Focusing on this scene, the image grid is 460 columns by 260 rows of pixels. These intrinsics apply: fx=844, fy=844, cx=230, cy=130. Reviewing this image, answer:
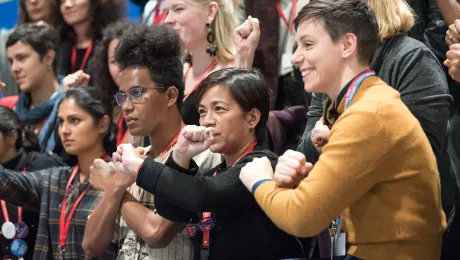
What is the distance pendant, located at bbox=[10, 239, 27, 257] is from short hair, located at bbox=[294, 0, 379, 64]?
2420 mm

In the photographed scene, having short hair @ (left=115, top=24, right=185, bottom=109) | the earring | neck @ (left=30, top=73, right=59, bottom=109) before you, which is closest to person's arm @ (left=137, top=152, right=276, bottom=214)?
short hair @ (left=115, top=24, right=185, bottom=109)

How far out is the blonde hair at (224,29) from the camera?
14.2ft

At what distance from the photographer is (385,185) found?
Answer: 250 cm

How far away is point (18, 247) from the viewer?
4.48 metres

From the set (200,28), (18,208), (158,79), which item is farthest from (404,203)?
(18,208)

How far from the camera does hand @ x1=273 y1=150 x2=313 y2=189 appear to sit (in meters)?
2.55

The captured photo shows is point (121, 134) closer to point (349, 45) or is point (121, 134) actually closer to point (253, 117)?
point (253, 117)

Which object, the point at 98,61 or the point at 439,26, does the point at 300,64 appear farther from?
the point at 98,61

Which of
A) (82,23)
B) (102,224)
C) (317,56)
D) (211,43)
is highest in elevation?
(317,56)

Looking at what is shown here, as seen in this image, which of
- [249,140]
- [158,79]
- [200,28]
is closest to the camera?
[249,140]

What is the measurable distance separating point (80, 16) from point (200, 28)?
63.8 inches

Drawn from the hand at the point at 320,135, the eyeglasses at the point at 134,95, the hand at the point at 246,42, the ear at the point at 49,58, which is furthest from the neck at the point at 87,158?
the hand at the point at 320,135

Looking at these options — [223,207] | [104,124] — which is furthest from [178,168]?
[104,124]

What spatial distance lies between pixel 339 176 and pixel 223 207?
659 millimetres
